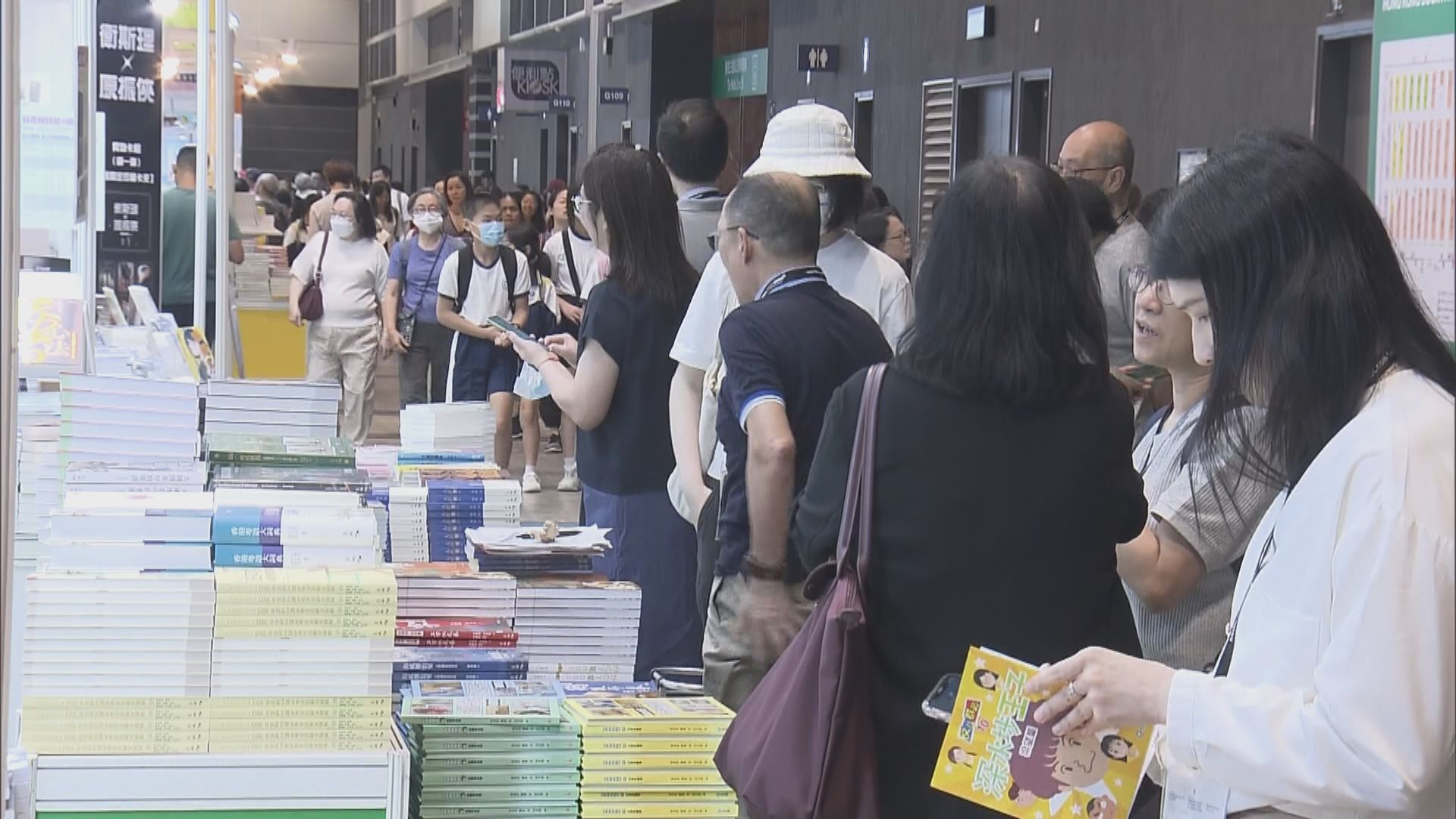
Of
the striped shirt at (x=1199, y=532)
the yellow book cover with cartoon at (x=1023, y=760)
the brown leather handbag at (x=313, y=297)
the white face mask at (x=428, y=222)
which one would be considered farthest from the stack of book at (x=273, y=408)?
the brown leather handbag at (x=313, y=297)

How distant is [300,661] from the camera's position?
237 cm

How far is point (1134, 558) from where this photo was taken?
2553mm

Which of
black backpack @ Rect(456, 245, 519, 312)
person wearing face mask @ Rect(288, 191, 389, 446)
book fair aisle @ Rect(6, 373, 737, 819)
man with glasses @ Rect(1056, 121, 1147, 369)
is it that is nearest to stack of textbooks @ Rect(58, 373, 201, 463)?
book fair aisle @ Rect(6, 373, 737, 819)

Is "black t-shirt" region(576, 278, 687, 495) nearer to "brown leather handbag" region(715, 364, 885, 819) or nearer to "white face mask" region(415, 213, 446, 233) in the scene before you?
"brown leather handbag" region(715, 364, 885, 819)

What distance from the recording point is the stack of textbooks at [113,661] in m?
2.31

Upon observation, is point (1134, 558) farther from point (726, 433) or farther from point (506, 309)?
point (506, 309)

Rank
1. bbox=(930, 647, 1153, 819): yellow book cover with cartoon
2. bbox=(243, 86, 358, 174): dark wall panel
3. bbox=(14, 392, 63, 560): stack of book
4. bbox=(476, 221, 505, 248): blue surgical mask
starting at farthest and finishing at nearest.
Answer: bbox=(243, 86, 358, 174): dark wall panel, bbox=(476, 221, 505, 248): blue surgical mask, bbox=(14, 392, 63, 560): stack of book, bbox=(930, 647, 1153, 819): yellow book cover with cartoon

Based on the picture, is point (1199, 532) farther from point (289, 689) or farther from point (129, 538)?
point (129, 538)

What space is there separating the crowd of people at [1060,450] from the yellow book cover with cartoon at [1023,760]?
0.04 metres

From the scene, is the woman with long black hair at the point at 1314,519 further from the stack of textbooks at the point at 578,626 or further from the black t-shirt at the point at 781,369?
the stack of textbooks at the point at 578,626

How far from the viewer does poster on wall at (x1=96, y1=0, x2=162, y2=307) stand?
286 inches

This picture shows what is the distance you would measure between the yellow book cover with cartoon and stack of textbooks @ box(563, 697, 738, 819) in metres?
0.58

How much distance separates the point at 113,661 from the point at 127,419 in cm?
131

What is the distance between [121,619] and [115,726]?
0.15 metres
